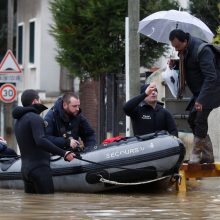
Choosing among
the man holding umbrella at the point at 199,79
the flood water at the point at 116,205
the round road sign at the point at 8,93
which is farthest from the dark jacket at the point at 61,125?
the round road sign at the point at 8,93

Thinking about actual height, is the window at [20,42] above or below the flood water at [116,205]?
above

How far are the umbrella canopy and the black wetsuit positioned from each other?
311 cm

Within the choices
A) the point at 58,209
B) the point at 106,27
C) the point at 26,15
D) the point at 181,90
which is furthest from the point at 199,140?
the point at 26,15

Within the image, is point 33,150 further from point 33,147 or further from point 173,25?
point 173,25

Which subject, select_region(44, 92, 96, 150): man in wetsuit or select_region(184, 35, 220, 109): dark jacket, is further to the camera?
select_region(44, 92, 96, 150): man in wetsuit

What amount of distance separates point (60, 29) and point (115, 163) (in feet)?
31.0

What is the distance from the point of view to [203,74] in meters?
11.8

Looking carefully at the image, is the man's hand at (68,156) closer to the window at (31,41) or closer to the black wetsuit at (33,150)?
the black wetsuit at (33,150)

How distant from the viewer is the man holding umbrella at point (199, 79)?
1177cm

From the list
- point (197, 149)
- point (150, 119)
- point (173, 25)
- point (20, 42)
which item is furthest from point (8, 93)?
point (197, 149)

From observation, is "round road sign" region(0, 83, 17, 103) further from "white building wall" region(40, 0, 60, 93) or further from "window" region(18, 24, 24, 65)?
"window" region(18, 24, 24, 65)

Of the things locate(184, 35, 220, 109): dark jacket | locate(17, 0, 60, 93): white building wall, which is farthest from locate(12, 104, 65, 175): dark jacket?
locate(17, 0, 60, 93): white building wall

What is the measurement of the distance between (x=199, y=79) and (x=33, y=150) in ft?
7.45

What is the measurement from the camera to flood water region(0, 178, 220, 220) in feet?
31.8
